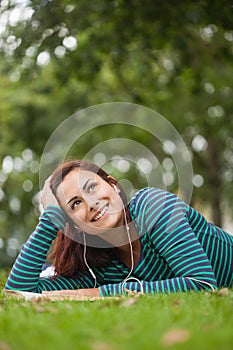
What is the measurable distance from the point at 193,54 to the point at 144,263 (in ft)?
22.9

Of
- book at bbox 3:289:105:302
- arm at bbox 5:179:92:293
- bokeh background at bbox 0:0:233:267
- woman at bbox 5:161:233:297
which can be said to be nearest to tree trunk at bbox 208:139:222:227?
bokeh background at bbox 0:0:233:267

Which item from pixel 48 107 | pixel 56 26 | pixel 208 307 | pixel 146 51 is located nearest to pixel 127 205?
pixel 208 307

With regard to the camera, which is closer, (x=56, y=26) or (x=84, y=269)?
(x=84, y=269)

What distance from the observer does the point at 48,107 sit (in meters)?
14.3

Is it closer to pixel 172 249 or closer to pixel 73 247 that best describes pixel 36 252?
pixel 73 247

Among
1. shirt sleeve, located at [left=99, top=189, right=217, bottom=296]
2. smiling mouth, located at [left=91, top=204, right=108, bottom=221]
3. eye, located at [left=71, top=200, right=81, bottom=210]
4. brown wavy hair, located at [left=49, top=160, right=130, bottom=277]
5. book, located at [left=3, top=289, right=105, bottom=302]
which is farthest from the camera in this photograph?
brown wavy hair, located at [left=49, top=160, right=130, bottom=277]

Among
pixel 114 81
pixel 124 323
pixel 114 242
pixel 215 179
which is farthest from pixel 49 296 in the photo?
Result: pixel 114 81

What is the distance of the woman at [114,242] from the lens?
150 inches

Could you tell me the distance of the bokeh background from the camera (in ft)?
22.8

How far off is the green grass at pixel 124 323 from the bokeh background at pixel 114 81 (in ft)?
13.9

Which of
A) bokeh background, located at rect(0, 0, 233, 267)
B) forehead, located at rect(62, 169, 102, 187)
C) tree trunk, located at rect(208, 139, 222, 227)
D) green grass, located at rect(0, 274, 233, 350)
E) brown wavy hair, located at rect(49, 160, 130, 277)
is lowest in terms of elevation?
tree trunk, located at rect(208, 139, 222, 227)

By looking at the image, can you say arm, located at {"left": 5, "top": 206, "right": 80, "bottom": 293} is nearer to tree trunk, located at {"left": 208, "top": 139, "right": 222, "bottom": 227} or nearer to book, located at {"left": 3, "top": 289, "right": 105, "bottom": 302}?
book, located at {"left": 3, "top": 289, "right": 105, "bottom": 302}

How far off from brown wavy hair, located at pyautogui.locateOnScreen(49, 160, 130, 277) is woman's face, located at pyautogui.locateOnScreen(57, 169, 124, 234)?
0.17ft

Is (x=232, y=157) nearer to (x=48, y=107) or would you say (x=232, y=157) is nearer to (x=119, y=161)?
(x=119, y=161)
